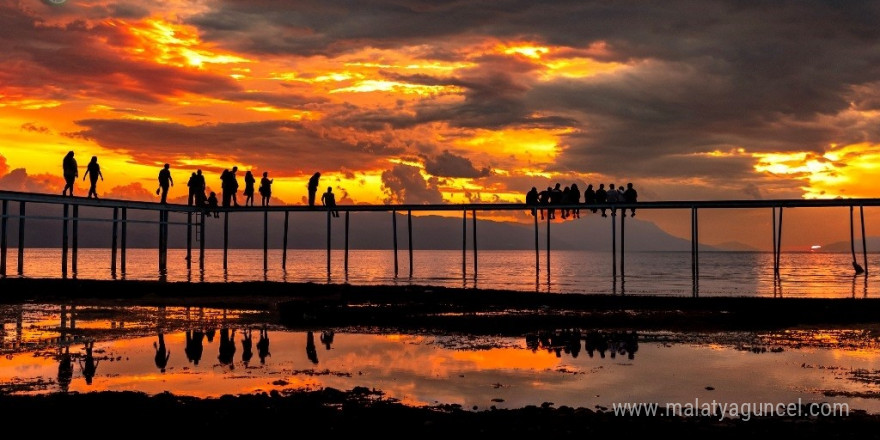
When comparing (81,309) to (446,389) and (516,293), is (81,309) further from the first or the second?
(446,389)

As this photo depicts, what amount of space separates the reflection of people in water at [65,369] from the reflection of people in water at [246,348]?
2580 mm

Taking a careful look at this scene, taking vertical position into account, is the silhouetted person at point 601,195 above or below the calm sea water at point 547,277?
above

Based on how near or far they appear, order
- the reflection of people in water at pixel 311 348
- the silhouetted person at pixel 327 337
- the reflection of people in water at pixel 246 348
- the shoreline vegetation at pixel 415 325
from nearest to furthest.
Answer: the shoreline vegetation at pixel 415 325 → the reflection of people in water at pixel 246 348 → the reflection of people in water at pixel 311 348 → the silhouetted person at pixel 327 337

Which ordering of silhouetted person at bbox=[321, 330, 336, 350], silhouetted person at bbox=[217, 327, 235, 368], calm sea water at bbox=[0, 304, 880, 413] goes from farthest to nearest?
silhouetted person at bbox=[321, 330, 336, 350], silhouetted person at bbox=[217, 327, 235, 368], calm sea water at bbox=[0, 304, 880, 413]

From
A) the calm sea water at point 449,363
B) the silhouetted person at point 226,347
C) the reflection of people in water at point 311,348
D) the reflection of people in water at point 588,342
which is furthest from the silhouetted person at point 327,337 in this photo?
the reflection of people in water at point 588,342

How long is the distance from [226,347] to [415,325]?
5520 mm

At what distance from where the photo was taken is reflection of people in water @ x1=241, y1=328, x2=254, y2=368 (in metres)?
14.7

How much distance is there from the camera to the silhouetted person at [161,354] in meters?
13.8

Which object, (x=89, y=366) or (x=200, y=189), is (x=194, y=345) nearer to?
(x=89, y=366)

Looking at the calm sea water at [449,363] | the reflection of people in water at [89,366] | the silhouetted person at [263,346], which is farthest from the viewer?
the silhouetted person at [263,346]

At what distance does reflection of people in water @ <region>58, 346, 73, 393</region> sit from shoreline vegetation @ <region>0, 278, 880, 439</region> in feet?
2.75

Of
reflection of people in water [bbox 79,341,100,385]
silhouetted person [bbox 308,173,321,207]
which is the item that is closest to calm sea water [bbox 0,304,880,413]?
Answer: reflection of people in water [bbox 79,341,100,385]

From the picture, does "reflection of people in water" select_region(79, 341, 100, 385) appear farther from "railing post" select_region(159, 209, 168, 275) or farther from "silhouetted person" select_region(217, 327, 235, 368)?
"railing post" select_region(159, 209, 168, 275)

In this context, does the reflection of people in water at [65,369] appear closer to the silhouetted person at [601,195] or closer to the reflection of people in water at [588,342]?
the reflection of people in water at [588,342]
